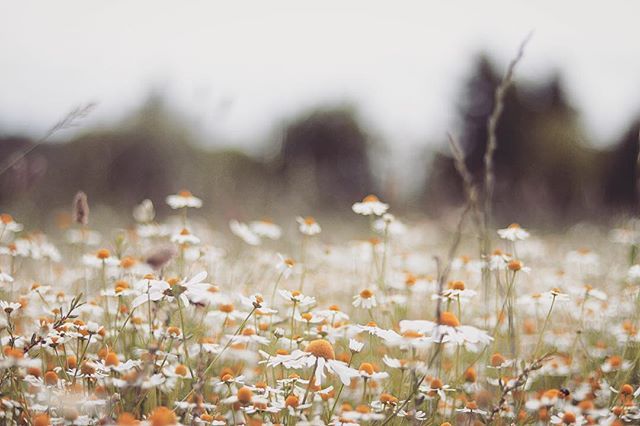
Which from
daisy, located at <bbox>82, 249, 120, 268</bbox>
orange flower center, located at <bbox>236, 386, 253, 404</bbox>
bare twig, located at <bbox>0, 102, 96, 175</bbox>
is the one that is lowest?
orange flower center, located at <bbox>236, 386, 253, 404</bbox>

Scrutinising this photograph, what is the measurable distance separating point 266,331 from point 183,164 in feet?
21.8

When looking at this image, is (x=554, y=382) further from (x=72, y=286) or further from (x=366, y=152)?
(x=366, y=152)

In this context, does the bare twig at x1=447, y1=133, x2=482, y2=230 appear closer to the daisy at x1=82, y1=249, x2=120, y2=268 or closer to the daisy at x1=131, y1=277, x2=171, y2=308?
the daisy at x1=131, y1=277, x2=171, y2=308

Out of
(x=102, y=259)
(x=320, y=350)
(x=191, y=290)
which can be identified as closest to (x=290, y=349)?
(x=320, y=350)

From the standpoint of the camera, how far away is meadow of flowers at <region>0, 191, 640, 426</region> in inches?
58.2

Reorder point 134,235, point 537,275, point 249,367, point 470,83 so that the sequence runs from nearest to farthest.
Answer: point 249,367
point 134,235
point 537,275
point 470,83

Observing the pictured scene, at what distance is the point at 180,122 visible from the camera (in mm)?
10523

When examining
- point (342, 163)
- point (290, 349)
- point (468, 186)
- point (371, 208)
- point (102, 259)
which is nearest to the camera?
point (468, 186)

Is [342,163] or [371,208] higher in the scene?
[342,163]

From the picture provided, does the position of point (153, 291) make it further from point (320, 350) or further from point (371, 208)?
point (371, 208)

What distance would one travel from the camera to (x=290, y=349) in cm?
176

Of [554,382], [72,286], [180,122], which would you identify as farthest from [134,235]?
[180,122]

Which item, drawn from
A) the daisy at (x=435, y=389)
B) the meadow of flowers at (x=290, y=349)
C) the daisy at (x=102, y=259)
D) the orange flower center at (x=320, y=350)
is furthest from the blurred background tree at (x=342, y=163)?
the orange flower center at (x=320, y=350)

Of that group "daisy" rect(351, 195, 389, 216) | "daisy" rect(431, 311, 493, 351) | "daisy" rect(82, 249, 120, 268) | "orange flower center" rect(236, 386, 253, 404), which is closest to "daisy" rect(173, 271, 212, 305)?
"orange flower center" rect(236, 386, 253, 404)
